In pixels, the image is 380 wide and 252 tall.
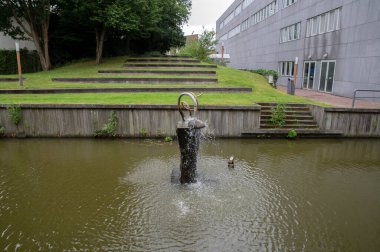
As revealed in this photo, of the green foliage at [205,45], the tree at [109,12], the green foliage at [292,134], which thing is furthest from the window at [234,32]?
the green foliage at [292,134]

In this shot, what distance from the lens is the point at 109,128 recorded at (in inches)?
496

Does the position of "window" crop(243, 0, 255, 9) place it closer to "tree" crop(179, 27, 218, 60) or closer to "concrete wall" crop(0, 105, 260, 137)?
"tree" crop(179, 27, 218, 60)

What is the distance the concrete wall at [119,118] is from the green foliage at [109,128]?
18cm

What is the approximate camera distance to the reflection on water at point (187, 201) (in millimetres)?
5762

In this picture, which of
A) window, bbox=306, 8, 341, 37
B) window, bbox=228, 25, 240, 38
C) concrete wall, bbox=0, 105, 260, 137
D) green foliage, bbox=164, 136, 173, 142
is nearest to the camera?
green foliage, bbox=164, 136, 173, 142

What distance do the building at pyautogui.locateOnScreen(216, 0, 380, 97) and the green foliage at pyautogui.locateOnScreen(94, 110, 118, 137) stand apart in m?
15.5

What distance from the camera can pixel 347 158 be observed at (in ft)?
35.4

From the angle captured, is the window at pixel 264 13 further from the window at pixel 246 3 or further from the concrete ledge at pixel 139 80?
the concrete ledge at pixel 139 80

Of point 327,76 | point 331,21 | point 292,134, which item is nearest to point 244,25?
point 331,21

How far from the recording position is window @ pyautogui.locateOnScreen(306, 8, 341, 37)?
73.1ft

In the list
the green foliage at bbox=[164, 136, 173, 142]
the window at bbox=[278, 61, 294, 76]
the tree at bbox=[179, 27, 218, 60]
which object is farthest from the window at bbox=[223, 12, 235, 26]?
the green foliage at bbox=[164, 136, 173, 142]

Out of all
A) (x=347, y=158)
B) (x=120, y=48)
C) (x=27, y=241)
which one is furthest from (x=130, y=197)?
(x=120, y=48)

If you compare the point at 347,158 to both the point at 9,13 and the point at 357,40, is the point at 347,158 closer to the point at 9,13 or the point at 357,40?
the point at 357,40

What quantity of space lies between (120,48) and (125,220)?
29830 mm
